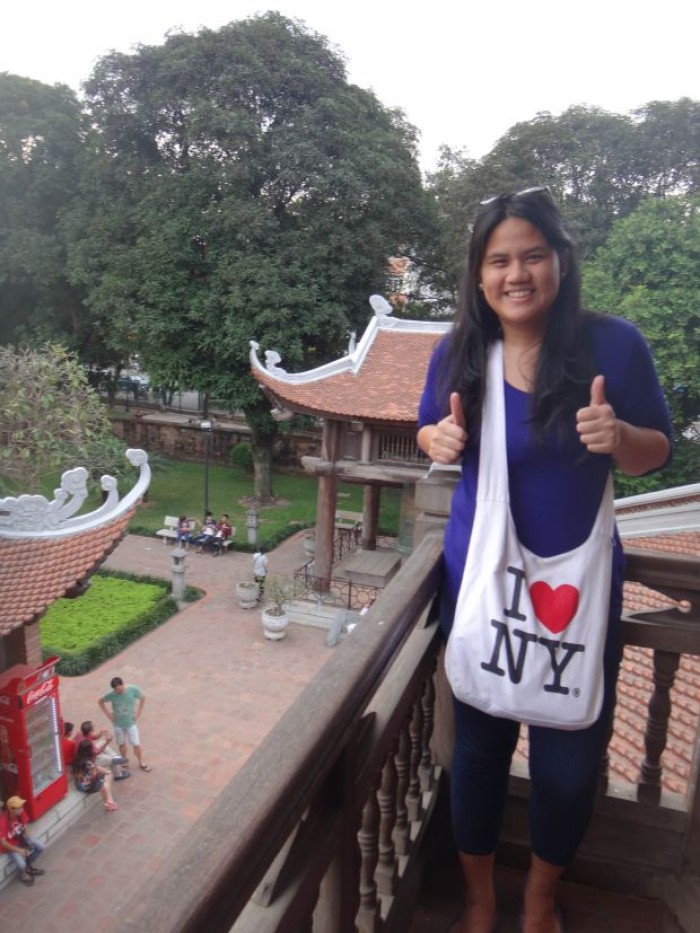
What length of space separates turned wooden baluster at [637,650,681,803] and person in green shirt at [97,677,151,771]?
6.50 m

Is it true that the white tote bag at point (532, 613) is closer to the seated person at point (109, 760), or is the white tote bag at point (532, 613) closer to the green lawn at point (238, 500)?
the seated person at point (109, 760)

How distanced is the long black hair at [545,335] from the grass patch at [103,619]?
9832 mm

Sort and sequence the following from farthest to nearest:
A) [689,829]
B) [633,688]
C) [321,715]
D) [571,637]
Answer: [633,688], [689,829], [571,637], [321,715]

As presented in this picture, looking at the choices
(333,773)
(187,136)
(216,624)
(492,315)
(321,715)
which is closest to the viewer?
(321,715)

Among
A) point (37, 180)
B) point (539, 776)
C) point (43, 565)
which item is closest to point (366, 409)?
point (43, 565)

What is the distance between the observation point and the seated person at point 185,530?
15.5 m

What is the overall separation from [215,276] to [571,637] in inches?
617

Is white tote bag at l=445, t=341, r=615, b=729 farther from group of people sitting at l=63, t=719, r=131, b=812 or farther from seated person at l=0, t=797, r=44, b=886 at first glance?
group of people sitting at l=63, t=719, r=131, b=812

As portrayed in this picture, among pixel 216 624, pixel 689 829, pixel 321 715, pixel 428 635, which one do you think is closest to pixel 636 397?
pixel 428 635

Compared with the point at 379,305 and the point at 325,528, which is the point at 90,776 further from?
the point at 379,305

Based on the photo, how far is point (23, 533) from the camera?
6.94 m

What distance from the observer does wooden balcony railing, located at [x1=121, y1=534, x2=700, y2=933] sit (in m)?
0.94

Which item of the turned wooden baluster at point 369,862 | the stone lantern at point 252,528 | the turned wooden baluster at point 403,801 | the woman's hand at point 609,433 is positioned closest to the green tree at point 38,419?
the stone lantern at point 252,528

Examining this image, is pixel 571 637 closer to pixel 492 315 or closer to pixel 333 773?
pixel 333 773
